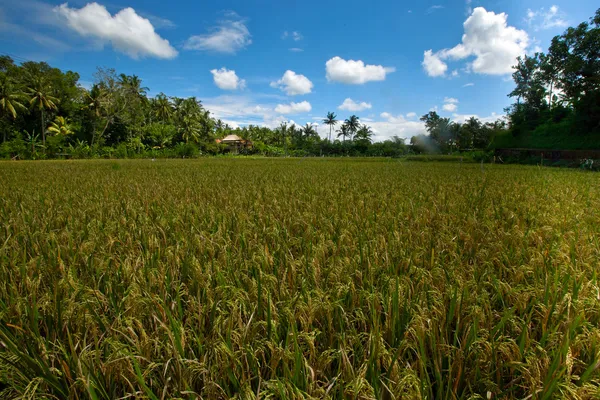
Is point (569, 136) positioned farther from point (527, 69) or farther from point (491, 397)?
point (491, 397)

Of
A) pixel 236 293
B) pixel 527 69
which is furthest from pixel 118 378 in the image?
pixel 527 69

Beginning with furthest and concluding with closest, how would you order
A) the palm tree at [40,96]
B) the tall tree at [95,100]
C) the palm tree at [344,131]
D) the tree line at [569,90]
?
the palm tree at [344,131] → the tall tree at [95,100] → the palm tree at [40,96] → the tree line at [569,90]

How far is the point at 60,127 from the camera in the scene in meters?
→ 41.8

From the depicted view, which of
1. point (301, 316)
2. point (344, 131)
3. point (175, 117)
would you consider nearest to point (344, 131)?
point (344, 131)

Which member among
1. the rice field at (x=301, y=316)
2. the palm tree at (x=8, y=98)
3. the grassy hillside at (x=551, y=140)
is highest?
the palm tree at (x=8, y=98)

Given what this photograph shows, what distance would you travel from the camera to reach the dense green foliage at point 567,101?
72.6 feet

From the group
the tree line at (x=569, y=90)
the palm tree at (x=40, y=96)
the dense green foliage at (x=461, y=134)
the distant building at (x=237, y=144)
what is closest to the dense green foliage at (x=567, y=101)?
the tree line at (x=569, y=90)

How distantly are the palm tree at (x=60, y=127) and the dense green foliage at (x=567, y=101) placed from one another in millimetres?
52840

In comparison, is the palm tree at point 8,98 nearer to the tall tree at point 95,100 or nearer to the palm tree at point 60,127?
the palm tree at point 60,127

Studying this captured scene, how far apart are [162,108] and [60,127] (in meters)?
17.2

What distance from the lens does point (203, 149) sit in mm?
54531

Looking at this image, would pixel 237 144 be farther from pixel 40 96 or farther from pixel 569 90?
pixel 569 90

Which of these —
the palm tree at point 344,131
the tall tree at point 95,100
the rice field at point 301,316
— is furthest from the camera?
the palm tree at point 344,131

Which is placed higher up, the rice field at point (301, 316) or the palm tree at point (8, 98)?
the palm tree at point (8, 98)
